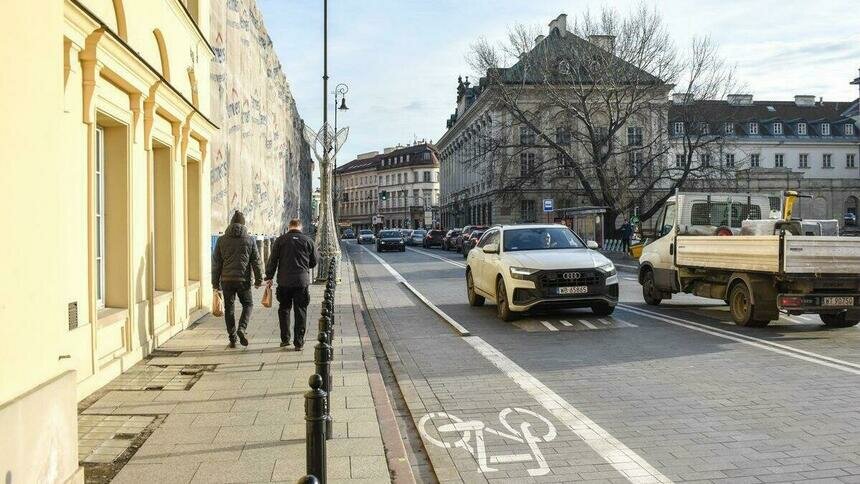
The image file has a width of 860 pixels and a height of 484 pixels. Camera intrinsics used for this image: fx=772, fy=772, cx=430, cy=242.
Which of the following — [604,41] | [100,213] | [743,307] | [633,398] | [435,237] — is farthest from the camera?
[435,237]

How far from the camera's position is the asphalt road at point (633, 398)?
5184 mm

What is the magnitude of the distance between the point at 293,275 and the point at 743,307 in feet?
22.7

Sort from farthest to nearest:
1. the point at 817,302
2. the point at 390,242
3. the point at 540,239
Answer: the point at 390,242 → the point at 540,239 → the point at 817,302

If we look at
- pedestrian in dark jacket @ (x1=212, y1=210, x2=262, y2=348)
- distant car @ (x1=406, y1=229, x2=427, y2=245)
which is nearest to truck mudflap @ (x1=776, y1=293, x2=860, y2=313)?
pedestrian in dark jacket @ (x1=212, y1=210, x2=262, y2=348)

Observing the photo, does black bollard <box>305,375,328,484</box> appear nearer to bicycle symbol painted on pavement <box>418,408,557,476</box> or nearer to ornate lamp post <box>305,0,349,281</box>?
bicycle symbol painted on pavement <box>418,408,557,476</box>

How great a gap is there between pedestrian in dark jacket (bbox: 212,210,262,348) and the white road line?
21.5 ft

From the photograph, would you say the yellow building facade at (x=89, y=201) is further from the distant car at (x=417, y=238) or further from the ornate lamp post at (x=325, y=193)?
the distant car at (x=417, y=238)

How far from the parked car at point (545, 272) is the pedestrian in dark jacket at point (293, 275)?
3810mm

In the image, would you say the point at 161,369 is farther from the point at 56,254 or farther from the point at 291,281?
the point at 56,254

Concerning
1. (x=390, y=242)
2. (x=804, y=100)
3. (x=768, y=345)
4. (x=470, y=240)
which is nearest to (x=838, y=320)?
(x=768, y=345)

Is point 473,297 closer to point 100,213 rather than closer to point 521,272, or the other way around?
point 521,272

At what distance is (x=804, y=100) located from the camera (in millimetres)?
101062

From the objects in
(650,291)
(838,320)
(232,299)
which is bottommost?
Answer: (838,320)

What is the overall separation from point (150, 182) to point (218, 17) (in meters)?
9.11
